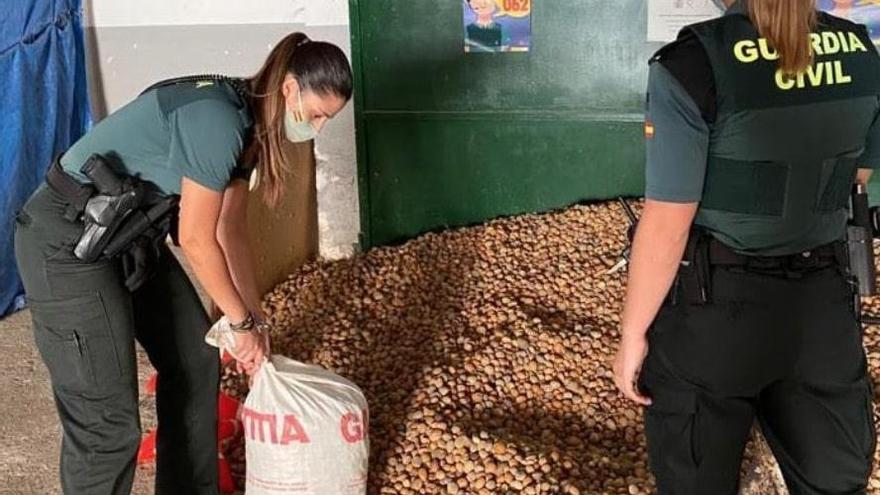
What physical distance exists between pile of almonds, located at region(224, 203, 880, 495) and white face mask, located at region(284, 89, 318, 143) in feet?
3.64

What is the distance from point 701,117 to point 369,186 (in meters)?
2.95

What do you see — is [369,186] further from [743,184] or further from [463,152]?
Answer: [743,184]

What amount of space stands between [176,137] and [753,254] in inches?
44.9

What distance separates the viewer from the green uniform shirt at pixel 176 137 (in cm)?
195

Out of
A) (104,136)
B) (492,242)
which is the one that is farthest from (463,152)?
(104,136)

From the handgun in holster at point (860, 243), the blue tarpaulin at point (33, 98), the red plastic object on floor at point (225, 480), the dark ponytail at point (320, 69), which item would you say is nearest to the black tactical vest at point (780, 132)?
the handgun in holster at point (860, 243)

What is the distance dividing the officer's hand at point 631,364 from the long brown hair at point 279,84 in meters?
0.84

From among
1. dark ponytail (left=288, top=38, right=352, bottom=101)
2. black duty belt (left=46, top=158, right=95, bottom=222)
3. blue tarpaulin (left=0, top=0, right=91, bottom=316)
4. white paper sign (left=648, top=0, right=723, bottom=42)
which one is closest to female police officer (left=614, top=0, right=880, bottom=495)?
dark ponytail (left=288, top=38, right=352, bottom=101)

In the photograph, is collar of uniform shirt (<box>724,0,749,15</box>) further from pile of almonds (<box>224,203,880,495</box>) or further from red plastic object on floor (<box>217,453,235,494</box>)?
red plastic object on floor (<box>217,453,235,494</box>)

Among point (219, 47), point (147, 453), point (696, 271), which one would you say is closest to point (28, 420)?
point (147, 453)

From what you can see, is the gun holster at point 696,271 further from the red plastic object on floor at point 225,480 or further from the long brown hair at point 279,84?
the red plastic object on floor at point 225,480

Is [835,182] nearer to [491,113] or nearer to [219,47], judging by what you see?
[491,113]

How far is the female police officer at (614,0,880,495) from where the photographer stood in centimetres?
155

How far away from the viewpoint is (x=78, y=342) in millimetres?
2098
